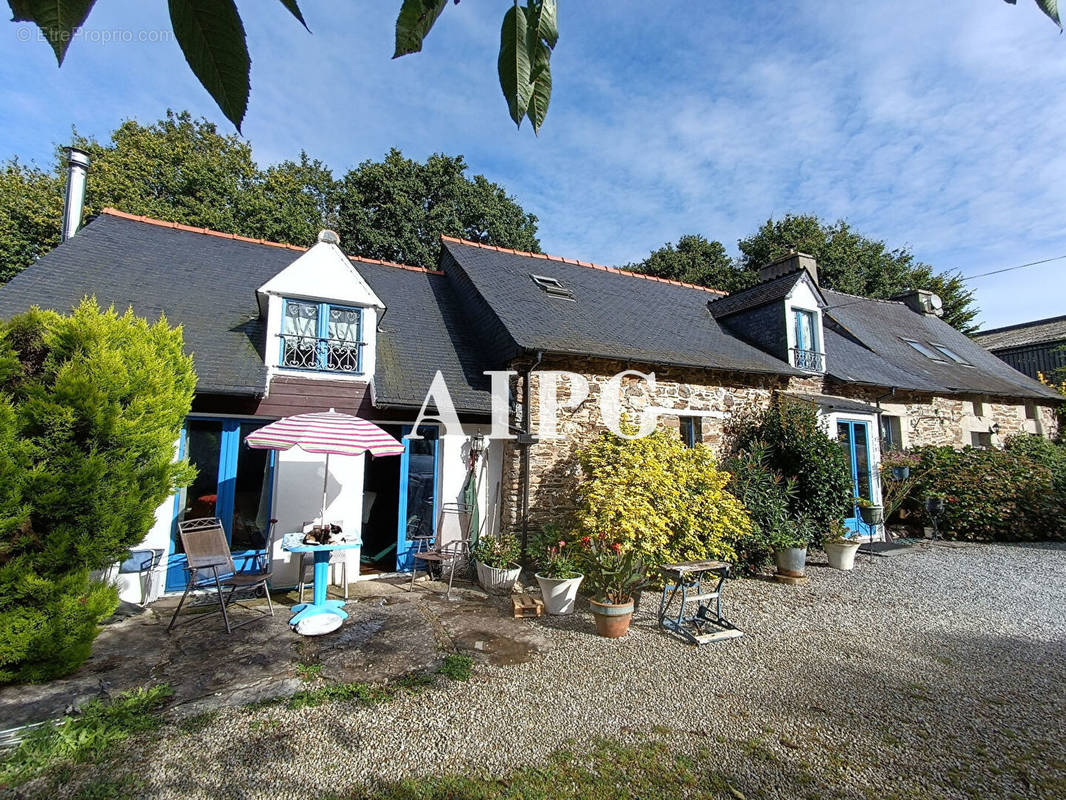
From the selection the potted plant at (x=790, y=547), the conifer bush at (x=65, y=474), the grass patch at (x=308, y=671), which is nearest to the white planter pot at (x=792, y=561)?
the potted plant at (x=790, y=547)

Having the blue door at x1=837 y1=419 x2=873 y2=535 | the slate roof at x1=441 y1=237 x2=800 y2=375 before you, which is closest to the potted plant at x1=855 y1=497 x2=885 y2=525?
the blue door at x1=837 y1=419 x2=873 y2=535

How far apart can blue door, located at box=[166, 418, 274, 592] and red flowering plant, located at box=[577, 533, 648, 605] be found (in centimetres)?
455

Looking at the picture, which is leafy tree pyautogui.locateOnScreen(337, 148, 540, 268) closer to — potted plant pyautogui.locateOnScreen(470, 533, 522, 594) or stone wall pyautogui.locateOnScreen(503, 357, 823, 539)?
stone wall pyautogui.locateOnScreen(503, 357, 823, 539)

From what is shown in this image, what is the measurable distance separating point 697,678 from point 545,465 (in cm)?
401

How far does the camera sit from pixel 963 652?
5.24 meters

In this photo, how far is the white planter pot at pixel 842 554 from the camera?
8625mm

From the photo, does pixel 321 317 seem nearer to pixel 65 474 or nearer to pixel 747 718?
pixel 65 474

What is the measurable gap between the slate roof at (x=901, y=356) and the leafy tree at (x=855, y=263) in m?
6.87

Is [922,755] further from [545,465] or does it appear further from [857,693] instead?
[545,465]

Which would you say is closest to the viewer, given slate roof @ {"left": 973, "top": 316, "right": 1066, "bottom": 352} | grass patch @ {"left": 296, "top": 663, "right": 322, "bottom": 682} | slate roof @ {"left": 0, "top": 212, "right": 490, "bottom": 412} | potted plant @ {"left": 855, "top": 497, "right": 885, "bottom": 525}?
grass patch @ {"left": 296, "top": 663, "right": 322, "bottom": 682}

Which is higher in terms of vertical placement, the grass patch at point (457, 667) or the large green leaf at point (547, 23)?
the large green leaf at point (547, 23)

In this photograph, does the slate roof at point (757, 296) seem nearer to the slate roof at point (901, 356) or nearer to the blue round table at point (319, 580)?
the slate roof at point (901, 356)

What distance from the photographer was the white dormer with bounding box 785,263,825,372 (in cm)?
1106

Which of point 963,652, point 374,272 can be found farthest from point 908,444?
point 374,272
